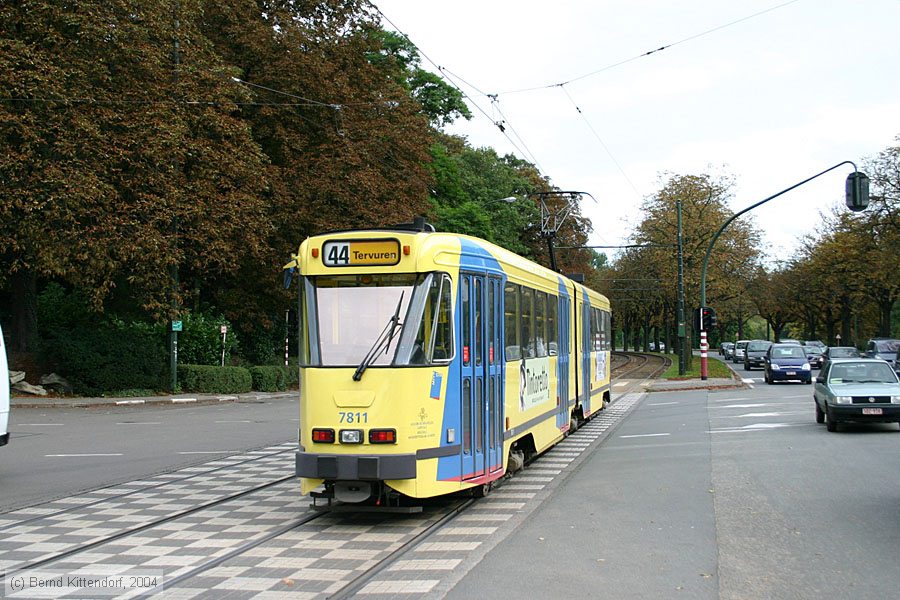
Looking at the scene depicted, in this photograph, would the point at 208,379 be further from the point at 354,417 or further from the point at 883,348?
the point at 883,348

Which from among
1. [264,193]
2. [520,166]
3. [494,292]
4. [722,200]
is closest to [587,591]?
[494,292]

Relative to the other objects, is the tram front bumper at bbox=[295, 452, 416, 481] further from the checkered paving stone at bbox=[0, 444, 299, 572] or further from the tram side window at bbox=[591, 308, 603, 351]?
the tram side window at bbox=[591, 308, 603, 351]

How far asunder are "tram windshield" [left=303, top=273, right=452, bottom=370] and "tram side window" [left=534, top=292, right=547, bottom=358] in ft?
14.0

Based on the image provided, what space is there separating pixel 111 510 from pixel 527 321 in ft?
20.0

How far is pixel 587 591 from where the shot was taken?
22.3 ft

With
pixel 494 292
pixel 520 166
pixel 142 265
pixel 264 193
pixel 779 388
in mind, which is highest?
pixel 520 166

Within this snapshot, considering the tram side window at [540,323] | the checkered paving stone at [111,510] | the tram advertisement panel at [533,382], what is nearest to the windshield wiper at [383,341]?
the checkered paving stone at [111,510]

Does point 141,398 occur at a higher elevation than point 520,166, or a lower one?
lower

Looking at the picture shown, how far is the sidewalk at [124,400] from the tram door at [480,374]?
60.9ft

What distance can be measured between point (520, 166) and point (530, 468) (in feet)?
208

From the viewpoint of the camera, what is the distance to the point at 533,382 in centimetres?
1341

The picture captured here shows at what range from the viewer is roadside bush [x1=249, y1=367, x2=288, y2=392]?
36531 millimetres

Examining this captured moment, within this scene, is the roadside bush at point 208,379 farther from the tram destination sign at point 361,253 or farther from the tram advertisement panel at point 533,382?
the tram destination sign at point 361,253

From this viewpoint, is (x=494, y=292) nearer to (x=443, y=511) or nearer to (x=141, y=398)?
(x=443, y=511)
